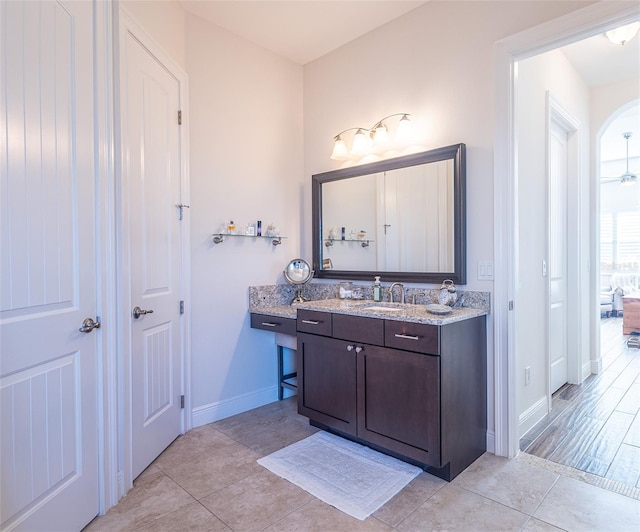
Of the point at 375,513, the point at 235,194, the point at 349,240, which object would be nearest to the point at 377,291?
the point at 349,240

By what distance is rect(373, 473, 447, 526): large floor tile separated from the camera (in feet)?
5.81

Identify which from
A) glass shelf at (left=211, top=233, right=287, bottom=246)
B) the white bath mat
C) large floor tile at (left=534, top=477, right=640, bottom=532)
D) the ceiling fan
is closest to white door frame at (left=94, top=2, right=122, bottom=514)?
the white bath mat

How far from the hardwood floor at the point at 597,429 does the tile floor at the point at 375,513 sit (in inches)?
10.5

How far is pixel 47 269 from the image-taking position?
5.03ft

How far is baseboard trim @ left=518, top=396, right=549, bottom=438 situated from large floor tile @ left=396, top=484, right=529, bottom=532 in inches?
34.2

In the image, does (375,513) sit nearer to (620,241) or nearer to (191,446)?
(191,446)

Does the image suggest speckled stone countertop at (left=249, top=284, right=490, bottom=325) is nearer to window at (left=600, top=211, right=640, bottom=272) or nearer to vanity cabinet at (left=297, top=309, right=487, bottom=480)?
vanity cabinet at (left=297, top=309, right=487, bottom=480)

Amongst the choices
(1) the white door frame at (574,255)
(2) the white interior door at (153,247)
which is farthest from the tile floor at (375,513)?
(1) the white door frame at (574,255)

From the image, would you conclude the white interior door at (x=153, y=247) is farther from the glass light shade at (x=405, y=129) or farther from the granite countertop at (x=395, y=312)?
the glass light shade at (x=405, y=129)

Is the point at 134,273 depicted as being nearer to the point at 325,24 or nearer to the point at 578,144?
the point at 325,24

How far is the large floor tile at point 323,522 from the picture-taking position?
5.54 ft

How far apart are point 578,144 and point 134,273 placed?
3833mm

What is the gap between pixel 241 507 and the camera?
185 cm

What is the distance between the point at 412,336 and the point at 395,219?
1.09 metres
